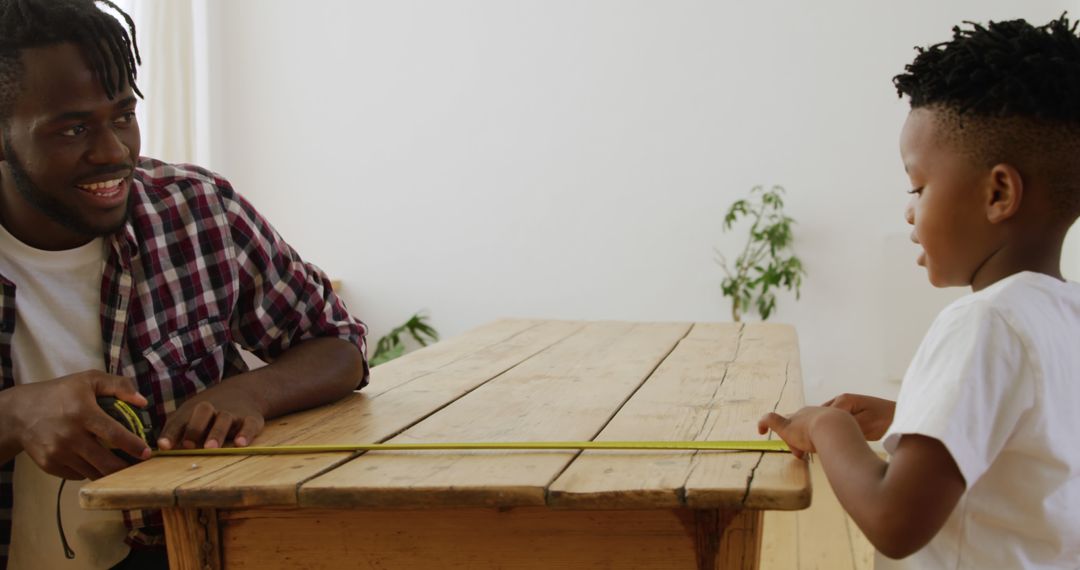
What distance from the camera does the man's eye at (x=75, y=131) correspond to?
153cm

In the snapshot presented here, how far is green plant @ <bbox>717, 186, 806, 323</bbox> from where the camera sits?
178 inches

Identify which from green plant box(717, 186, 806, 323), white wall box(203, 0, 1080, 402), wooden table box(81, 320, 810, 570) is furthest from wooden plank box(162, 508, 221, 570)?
white wall box(203, 0, 1080, 402)

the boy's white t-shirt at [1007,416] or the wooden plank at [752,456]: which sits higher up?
the boy's white t-shirt at [1007,416]

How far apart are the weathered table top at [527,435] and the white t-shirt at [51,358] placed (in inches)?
12.8

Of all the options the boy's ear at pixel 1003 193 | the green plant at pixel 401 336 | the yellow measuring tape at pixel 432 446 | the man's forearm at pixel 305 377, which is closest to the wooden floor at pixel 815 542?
the man's forearm at pixel 305 377

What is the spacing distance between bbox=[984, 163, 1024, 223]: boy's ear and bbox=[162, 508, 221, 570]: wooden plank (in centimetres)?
93

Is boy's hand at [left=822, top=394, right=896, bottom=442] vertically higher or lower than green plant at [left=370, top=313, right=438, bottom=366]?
higher

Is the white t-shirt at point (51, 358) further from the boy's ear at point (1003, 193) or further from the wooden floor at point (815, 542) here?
the wooden floor at point (815, 542)

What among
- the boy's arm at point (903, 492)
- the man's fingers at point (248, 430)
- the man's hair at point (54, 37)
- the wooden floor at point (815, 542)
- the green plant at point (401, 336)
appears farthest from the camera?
the green plant at point (401, 336)

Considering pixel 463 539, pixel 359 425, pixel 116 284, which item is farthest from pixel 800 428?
pixel 116 284

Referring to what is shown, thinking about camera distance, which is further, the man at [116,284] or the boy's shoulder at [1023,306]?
the man at [116,284]

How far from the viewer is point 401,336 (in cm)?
514

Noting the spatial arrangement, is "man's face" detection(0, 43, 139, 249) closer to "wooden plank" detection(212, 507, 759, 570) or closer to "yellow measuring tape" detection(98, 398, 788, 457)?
"yellow measuring tape" detection(98, 398, 788, 457)

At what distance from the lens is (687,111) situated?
4707 mm
